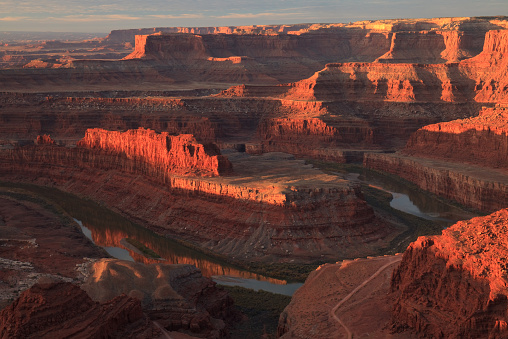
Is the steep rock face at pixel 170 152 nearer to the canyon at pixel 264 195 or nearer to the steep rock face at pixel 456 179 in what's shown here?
the canyon at pixel 264 195

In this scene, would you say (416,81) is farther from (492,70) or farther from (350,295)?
(350,295)

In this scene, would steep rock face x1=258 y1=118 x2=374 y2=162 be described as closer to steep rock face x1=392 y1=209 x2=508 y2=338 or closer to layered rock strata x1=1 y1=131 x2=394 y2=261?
layered rock strata x1=1 y1=131 x2=394 y2=261

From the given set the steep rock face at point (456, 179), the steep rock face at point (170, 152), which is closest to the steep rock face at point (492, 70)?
the steep rock face at point (456, 179)

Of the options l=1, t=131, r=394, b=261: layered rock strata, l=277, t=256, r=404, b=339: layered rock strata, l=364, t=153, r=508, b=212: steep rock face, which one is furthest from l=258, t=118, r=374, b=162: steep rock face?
l=277, t=256, r=404, b=339: layered rock strata

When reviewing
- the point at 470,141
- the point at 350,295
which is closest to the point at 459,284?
the point at 350,295

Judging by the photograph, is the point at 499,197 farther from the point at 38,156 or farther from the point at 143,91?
the point at 143,91

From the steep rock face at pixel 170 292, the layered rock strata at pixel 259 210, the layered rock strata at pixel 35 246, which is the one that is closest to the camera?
the steep rock face at pixel 170 292

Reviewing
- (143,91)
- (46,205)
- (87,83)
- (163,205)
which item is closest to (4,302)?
(163,205)
